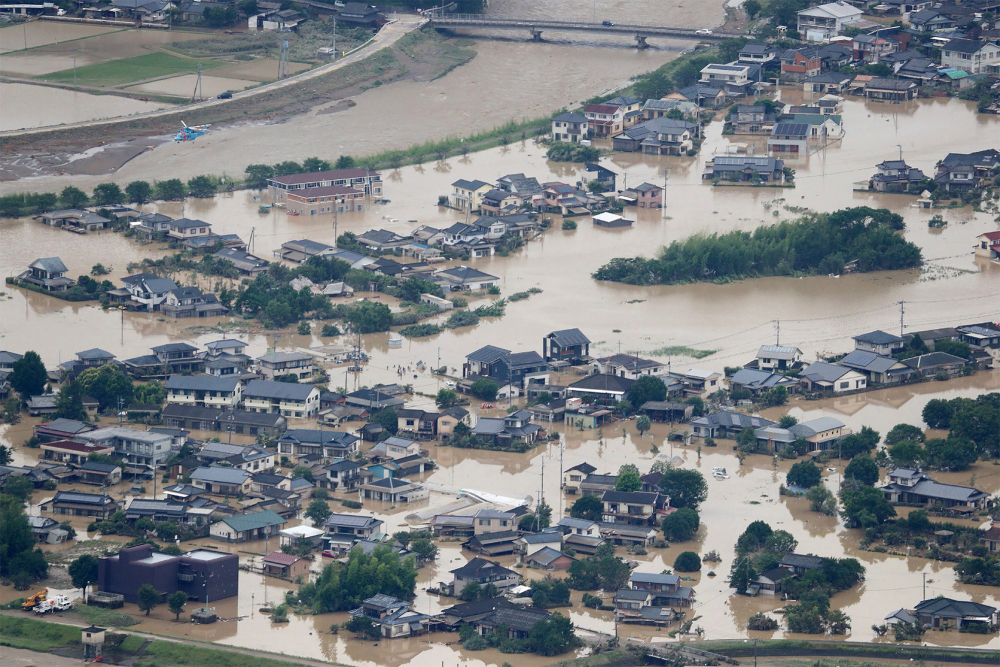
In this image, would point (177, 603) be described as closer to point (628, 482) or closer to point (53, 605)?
point (53, 605)

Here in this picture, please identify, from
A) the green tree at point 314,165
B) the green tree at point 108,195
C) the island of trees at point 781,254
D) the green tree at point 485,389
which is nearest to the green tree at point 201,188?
the green tree at point 108,195

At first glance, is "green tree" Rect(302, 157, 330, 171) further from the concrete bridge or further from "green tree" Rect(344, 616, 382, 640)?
"green tree" Rect(344, 616, 382, 640)

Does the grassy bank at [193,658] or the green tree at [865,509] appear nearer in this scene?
→ the grassy bank at [193,658]

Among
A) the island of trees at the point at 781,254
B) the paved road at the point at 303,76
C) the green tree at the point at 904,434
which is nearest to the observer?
the green tree at the point at 904,434

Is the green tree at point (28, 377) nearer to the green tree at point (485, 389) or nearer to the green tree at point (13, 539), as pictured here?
the green tree at point (13, 539)

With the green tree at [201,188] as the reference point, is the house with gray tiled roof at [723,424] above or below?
below

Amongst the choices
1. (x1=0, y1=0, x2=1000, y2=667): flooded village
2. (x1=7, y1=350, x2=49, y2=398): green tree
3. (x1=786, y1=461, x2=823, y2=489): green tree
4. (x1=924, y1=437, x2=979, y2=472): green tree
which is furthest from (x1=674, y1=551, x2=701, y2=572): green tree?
(x1=7, y1=350, x2=49, y2=398): green tree
